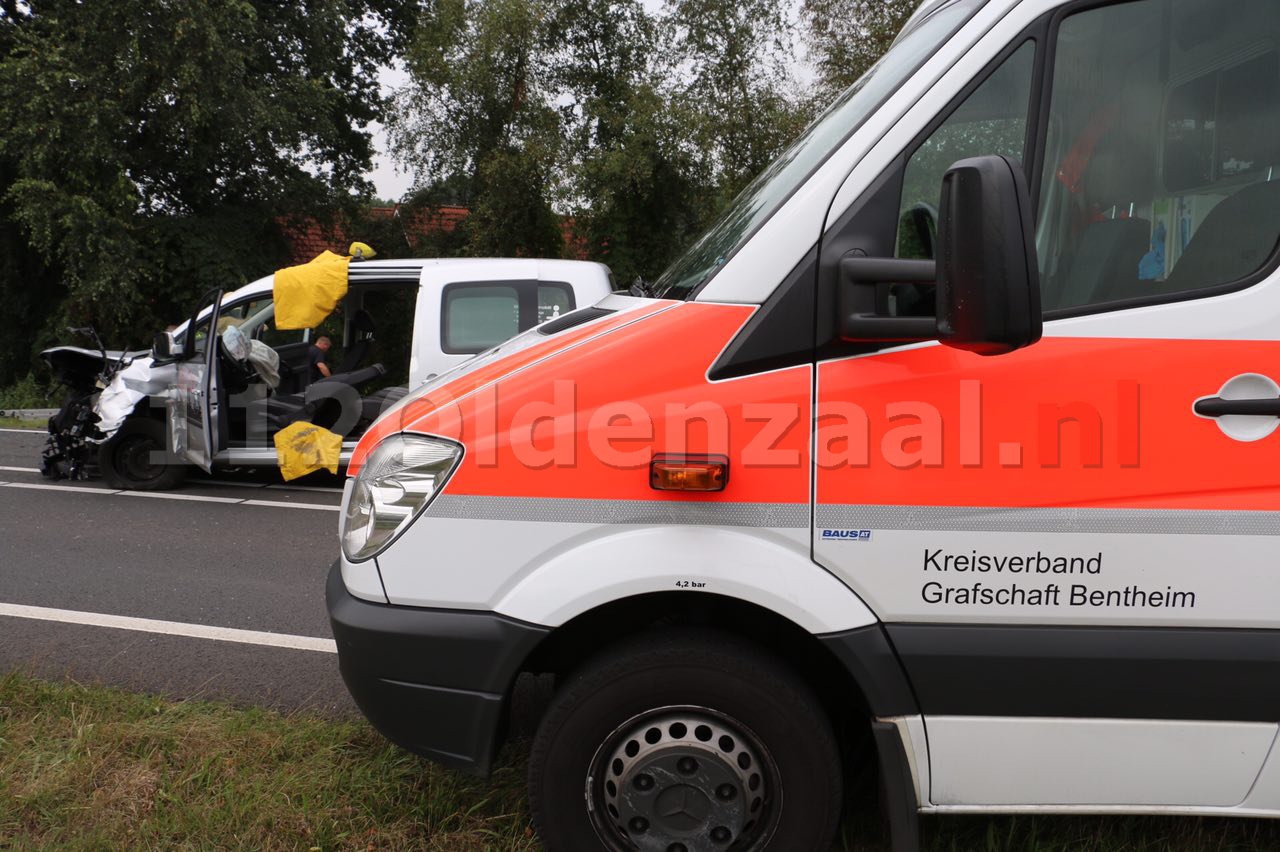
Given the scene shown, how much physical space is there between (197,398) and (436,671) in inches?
255

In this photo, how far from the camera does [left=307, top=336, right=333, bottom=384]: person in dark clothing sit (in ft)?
31.4

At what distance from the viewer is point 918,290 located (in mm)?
2359

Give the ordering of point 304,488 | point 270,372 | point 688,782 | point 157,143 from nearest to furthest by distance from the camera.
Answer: point 688,782 → point 270,372 → point 304,488 → point 157,143

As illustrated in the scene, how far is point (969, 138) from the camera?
2.39 metres

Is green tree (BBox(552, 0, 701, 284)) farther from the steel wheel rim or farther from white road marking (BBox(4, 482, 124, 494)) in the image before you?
the steel wheel rim

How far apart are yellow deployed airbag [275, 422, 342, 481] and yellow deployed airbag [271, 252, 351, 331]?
889mm

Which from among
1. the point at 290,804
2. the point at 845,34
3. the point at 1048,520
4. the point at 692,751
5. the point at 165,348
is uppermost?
the point at 845,34

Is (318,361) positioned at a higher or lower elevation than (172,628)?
higher

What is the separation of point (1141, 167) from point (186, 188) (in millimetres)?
22319

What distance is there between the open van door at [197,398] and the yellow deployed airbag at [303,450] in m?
0.55

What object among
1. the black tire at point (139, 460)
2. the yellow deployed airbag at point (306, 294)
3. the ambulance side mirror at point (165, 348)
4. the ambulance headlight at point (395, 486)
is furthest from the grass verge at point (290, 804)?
the black tire at point (139, 460)

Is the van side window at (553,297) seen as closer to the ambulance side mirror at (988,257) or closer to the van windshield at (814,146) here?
the van windshield at (814,146)

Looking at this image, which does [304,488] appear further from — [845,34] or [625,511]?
[845,34]

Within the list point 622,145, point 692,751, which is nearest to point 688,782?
point 692,751
